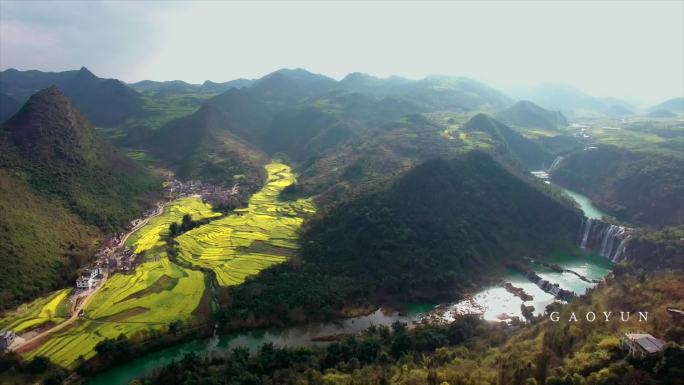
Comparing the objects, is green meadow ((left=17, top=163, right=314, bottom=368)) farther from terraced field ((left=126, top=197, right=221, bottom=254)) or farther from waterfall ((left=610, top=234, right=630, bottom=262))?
waterfall ((left=610, top=234, right=630, bottom=262))

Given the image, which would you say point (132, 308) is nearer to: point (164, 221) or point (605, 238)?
point (164, 221)

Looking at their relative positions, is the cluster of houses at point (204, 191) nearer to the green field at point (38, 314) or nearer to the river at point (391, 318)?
the green field at point (38, 314)

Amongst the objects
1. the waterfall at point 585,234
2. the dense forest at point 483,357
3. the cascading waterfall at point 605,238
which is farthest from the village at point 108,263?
the cascading waterfall at point 605,238

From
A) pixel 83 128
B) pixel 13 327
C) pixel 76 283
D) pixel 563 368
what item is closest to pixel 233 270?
pixel 76 283

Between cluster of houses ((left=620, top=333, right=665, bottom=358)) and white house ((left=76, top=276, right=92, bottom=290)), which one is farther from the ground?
cluster of houses ((left=620, top=333, right=665, bottom=358))

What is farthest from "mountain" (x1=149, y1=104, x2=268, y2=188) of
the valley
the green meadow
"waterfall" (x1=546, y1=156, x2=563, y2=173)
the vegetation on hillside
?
"waterfall" (x1=546, y1=156, x2=563, y2=173)

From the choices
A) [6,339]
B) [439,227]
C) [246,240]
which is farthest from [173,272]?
[439,227]
